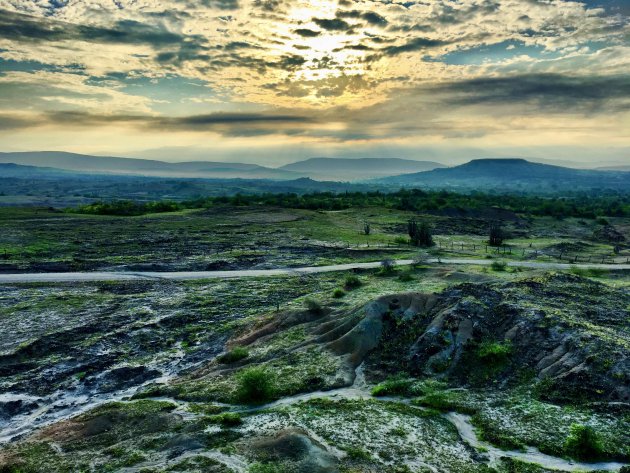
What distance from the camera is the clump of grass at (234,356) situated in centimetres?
3466

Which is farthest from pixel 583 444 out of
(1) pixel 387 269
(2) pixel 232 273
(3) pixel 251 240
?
(3) pixel 251 240

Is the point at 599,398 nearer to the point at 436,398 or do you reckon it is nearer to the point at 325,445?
the point at 436,398

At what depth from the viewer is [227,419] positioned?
25.1 metres

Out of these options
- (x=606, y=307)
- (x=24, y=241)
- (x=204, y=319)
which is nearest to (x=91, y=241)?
(x=24, y=241)

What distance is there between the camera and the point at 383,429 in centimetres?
2450

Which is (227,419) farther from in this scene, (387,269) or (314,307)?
(387,269)

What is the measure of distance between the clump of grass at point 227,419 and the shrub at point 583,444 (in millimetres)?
17454

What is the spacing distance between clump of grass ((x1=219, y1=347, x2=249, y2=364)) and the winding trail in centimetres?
2743

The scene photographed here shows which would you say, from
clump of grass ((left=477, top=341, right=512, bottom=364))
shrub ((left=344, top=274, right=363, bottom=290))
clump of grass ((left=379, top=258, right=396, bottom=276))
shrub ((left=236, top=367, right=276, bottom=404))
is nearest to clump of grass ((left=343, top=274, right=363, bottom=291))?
shrub ((left=344, top=274, right=363, bottom=290))

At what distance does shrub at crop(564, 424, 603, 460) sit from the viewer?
21797 mm

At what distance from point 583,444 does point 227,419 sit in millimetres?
18709

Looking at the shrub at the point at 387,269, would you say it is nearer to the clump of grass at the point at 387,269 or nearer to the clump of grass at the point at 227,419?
the clump of grass at the point at 387,269

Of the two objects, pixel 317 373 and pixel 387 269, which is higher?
pixel 387 269

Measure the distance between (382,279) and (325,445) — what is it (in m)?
36.8
